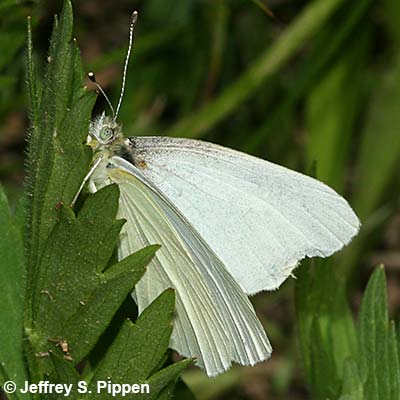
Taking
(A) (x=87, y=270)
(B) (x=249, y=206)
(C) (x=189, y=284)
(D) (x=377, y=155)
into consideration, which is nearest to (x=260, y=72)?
(D) (x=377, y=155)

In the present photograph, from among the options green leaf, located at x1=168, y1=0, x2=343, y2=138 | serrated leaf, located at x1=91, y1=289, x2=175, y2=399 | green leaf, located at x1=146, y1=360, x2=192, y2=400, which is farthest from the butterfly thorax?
green leaf, located at x1=168, y1=0, x2=343, y2=138

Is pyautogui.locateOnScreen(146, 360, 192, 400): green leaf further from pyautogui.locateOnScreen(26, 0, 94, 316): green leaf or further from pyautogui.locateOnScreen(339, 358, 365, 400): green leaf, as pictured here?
pyautogui.locateOnScreen(339, 358, 365, 400): green leaf

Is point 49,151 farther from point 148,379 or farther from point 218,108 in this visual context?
point 218,108

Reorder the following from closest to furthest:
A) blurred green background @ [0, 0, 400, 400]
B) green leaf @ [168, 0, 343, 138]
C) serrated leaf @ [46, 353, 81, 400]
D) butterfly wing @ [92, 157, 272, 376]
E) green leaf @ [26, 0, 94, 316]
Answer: serrated leaf @ [46, 353, 81, 400], green leaf @ [26, 0, 94, 316], butterfly wing @ [92, 157, 272, 376], green leaf @ [168, 0, 343, 138], blurred green background @ [0, 0, 400, 400]

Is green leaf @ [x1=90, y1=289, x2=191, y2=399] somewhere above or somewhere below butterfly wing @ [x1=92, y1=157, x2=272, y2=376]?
below

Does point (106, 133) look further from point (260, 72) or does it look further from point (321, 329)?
point (260, 72)

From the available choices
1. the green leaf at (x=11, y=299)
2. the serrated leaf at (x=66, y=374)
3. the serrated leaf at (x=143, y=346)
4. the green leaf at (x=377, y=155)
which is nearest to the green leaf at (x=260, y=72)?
the green leaf at (x=377, y=155)

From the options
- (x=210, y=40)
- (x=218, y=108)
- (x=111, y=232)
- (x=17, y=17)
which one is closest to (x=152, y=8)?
(x=210, y=40)

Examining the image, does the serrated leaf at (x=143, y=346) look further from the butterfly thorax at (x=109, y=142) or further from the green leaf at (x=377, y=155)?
the green leaf at (x=377, y=155)
